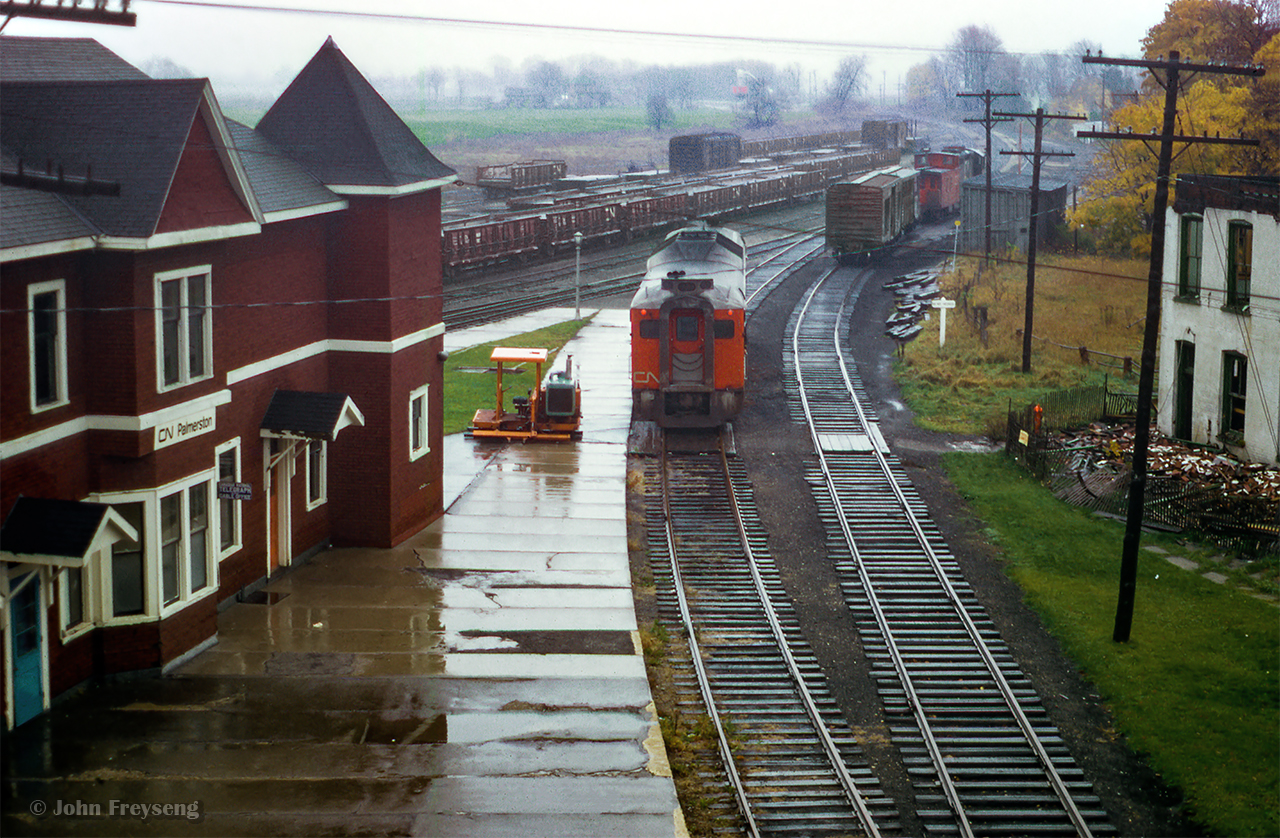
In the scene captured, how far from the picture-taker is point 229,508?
1852 cm

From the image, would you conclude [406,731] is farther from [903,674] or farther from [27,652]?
[903,674]

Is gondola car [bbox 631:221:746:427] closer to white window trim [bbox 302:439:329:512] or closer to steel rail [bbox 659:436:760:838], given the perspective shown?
steel rail [bbox 659:436:760:838]

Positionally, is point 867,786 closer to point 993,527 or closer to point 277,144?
point 993,527

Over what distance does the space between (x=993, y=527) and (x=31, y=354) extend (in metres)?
16.4

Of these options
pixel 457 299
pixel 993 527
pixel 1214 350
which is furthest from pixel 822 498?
pixel 457 299

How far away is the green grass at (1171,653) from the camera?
14.2m

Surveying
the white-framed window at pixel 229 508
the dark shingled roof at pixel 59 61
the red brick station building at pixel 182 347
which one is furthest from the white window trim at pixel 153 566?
the dark shingled roof at pixel 59 61

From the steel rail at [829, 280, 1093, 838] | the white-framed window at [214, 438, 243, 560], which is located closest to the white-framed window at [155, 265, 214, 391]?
the white-framed window at [214, 438, 243, 560]

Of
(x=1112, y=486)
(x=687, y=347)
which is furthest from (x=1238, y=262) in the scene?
(x=687, y=347)

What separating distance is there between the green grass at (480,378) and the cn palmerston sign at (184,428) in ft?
44.2

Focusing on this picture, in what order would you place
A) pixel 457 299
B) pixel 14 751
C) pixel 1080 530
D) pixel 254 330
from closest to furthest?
1. pixel 14 751
2. pixel 254 330
3. pixel 1080 530
4. pixel 457 299

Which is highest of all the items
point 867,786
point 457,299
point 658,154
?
point 658,154

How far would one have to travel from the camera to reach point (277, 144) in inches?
819

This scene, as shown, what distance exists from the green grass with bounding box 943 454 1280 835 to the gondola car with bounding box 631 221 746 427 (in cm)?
661
